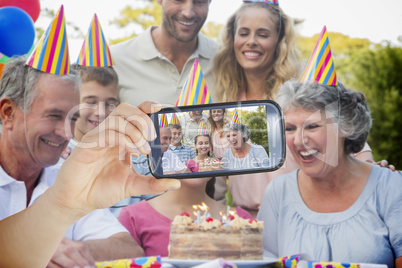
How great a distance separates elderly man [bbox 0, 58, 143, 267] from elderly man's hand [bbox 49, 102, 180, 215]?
85cm

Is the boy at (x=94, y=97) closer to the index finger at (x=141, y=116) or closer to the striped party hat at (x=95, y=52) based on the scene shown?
the striped party hat at (x=95, y=52)

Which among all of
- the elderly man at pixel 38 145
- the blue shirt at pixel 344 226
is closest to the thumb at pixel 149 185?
the elderly man at pixel 38 145

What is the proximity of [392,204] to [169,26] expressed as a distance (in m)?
1.04

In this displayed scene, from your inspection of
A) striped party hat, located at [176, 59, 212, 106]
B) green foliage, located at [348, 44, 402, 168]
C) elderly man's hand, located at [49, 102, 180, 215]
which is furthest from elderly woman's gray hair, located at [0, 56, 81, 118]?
green foliage, located at [348, 44, 402, 168]

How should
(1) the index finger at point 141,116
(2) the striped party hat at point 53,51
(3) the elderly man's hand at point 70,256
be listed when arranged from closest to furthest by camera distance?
(1) the index finger at point 141,116 → (3) the elderly man's hand at point 70,256 → (2) the striped party hat at point 53,51

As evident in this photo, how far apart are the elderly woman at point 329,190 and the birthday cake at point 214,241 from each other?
19 centimetres

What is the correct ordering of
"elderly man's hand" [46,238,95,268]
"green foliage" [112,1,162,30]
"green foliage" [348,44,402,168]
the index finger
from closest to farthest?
the index finger < "elderly man's hand" [46,238,95,268] < "green foliage" [112,1,162,30] < "green foliage" [348,44,402,168]

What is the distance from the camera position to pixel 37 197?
155cm

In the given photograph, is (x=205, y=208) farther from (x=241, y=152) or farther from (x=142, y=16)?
(x=142, y=16)

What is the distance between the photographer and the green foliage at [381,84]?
4.42m

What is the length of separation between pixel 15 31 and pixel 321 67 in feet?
3.72

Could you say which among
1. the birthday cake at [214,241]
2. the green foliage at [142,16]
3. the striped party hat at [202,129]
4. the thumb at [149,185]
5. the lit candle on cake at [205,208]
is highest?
the green foliage at [142,16]

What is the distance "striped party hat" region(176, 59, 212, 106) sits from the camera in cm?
172

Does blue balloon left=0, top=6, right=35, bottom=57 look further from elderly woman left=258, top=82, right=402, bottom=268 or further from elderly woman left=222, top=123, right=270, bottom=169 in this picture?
elderly woman left=222, top=123, right=270, bottom=169
